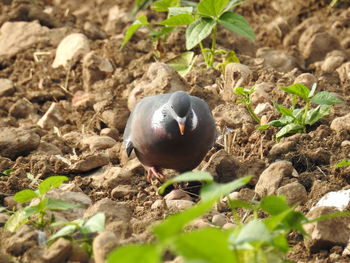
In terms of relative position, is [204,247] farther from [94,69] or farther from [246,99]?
[94,69]

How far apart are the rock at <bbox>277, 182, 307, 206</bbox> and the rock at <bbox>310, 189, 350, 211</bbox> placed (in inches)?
4.5

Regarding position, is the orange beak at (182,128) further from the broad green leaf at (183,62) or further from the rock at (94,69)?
the rock at (94,69)

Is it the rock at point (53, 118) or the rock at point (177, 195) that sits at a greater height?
the rock at point (177, 195)

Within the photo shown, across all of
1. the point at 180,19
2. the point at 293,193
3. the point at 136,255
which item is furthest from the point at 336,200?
the point at 180,19

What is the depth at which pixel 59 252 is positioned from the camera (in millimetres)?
3219

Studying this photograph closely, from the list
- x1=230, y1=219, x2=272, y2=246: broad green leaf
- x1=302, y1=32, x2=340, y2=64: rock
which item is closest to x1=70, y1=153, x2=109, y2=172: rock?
x1=302, y1=32, x2=340, y2=64: rock

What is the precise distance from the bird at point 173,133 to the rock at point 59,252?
1638 millimetres

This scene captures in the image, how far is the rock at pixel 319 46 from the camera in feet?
21.1

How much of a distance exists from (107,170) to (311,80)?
1.64 meters

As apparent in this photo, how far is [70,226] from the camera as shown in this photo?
11.2 ft

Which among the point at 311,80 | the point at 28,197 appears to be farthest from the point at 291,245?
the point at 311,80

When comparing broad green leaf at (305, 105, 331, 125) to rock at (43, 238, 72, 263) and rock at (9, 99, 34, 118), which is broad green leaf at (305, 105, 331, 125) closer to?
rock at (43, 238, 72, 263)

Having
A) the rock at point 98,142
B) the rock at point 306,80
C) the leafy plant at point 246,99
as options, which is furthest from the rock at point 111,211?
the rock at point 306,80

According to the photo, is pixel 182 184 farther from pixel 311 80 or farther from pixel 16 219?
pixel 16 219
